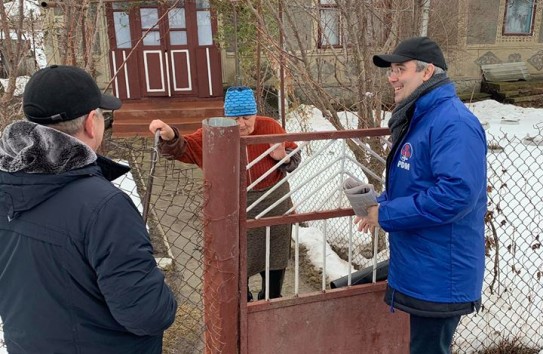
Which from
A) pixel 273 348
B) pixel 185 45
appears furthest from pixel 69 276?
pixel 185 45

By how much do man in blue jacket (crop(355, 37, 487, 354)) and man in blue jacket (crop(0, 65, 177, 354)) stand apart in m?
0.97

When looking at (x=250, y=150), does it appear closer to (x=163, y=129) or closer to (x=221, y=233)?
(x=163, y=129)

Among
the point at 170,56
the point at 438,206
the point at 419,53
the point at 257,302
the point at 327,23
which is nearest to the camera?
the point at 438,206

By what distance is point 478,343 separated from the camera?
2.97 metres

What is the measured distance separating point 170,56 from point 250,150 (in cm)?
850

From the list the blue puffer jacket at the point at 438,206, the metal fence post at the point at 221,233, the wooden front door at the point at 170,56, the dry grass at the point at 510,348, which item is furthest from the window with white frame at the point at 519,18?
the metal fence post at the point at 221,233

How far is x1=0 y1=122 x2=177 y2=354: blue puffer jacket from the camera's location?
1.33m

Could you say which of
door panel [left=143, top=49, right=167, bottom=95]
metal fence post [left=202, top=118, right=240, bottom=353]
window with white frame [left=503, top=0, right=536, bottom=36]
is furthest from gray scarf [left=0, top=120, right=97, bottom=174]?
window with white frame [left=503, top=0, right=536, bottom=36]

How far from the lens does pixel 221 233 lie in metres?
2.06

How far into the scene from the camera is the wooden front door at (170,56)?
10.2m

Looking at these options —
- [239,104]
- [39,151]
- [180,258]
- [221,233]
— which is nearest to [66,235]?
[39,151]

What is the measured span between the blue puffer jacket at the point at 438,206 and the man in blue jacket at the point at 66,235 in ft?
3.16

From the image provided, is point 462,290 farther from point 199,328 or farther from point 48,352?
point 199,328

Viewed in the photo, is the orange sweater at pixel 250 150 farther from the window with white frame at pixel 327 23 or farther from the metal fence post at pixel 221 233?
the window with white frame at pixel 327 23
